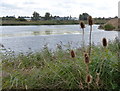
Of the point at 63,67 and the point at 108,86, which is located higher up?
the point at 63,67

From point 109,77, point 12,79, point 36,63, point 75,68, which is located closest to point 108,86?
point 109,77

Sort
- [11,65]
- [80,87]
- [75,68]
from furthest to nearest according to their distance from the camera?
[11,65], [75,68], [80,87]

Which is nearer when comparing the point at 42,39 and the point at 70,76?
the point at 70,76

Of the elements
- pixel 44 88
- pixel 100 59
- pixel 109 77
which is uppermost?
pixel 100 59

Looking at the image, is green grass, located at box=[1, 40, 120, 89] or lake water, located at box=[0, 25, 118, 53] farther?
lake water, located at box=[0, 25, 118, 53]

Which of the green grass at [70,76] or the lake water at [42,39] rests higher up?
the lake water at [42,39]

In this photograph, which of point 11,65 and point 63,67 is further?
point 11,65

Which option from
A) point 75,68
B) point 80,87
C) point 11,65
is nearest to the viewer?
point 80,87

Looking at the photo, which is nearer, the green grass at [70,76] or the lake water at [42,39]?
the green grass at [70,76]

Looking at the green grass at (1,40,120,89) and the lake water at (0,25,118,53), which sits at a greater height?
the lake water at (0,25,118,53)

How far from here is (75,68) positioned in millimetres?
2250

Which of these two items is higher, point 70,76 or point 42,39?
point 42,39

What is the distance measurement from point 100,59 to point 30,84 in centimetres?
89

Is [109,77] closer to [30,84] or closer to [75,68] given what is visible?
[75,68]
